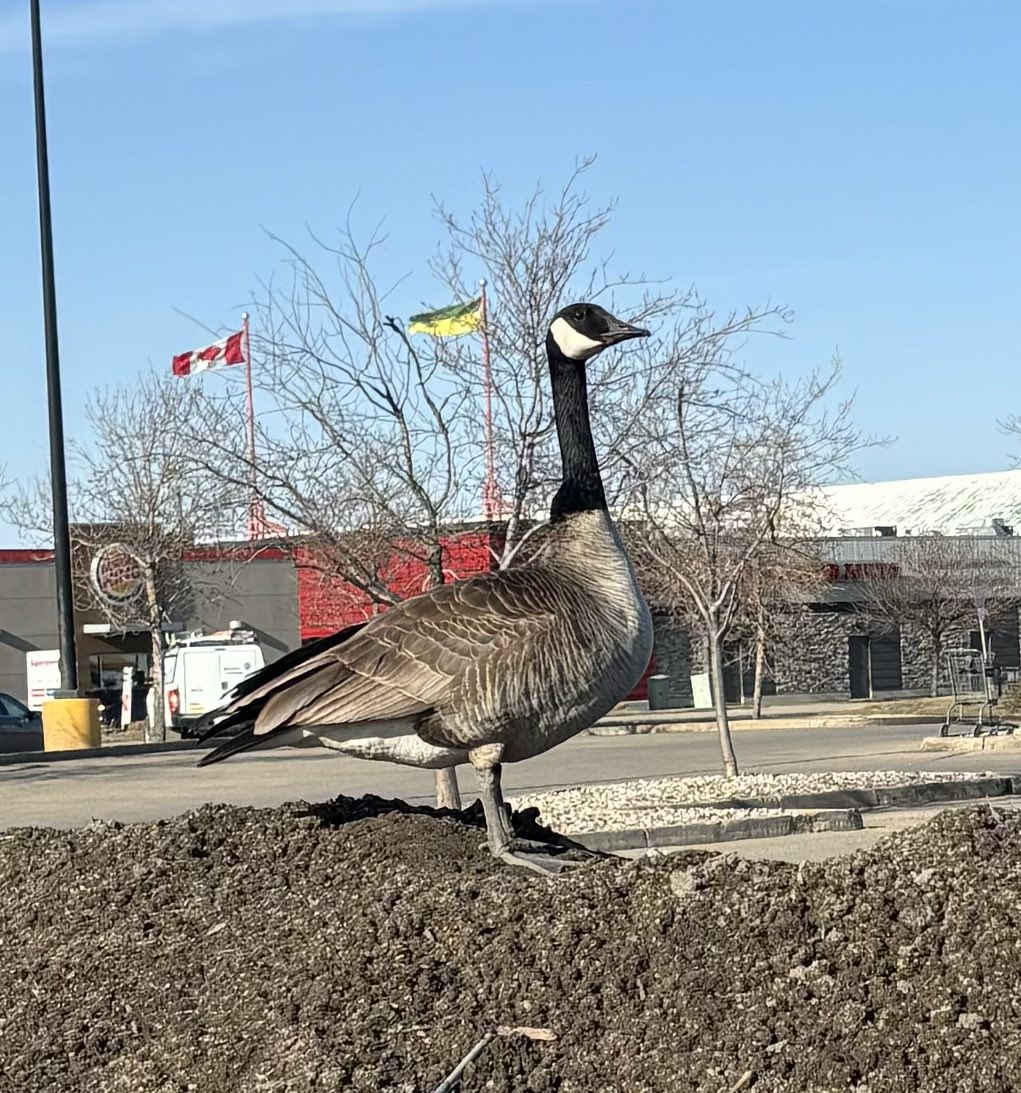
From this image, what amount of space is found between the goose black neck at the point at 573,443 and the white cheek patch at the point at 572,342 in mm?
31

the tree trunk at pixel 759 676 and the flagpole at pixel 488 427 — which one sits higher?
the flagpole at pixel 488 427

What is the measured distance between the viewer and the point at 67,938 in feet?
19.4

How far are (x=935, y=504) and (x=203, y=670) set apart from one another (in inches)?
1709

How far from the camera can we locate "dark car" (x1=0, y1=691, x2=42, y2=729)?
34438mm

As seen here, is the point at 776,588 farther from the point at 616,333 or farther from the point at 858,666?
the point at 616,333

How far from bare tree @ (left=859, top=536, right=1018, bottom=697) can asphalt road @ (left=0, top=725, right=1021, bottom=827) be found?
69.6 feet

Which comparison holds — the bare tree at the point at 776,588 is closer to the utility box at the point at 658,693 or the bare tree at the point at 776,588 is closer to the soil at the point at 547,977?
the utility box at the point at 658,693

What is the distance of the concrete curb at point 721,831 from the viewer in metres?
13.0

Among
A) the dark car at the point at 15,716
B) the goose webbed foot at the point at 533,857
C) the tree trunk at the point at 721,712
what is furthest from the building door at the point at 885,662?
the goose webbed foot at the point at 533,857

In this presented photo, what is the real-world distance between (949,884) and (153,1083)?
2321mm

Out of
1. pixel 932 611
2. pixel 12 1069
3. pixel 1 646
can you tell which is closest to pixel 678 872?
pixel 12 1069

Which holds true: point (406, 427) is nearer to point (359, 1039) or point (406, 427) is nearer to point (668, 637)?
point (359, 1039)

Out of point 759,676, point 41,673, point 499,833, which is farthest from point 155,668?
point 499,833

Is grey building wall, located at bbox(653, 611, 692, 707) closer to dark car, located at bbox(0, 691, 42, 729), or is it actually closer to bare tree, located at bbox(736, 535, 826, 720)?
bare tree, located at bbox(736, 535, 826, 720)
